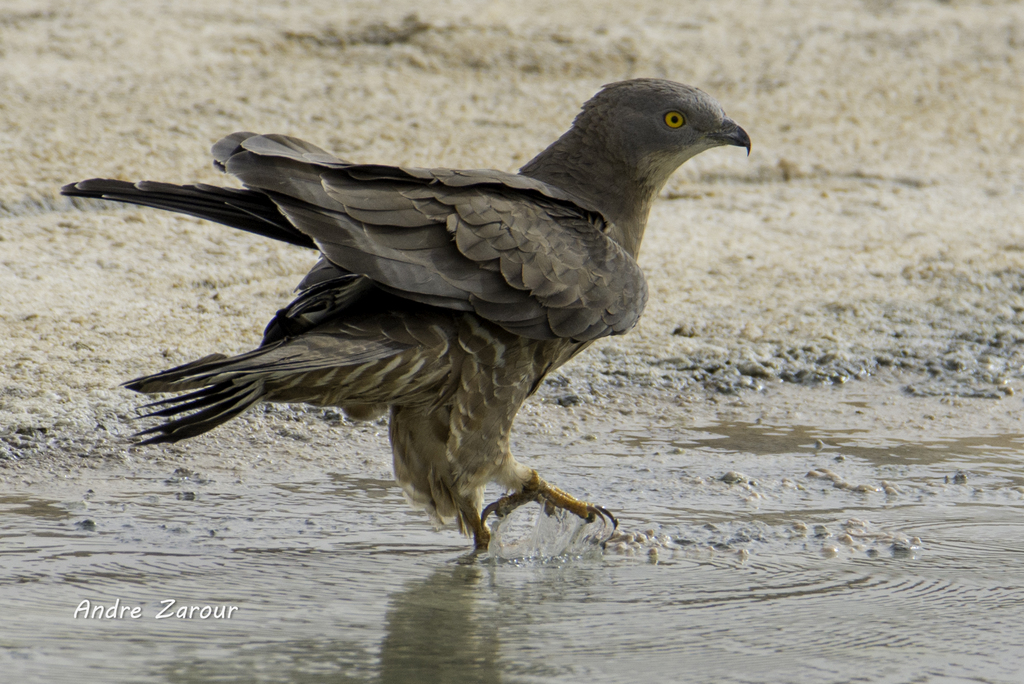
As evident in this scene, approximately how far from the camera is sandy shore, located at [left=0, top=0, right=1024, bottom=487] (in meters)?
5.21

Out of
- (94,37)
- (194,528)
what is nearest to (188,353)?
(194,528)

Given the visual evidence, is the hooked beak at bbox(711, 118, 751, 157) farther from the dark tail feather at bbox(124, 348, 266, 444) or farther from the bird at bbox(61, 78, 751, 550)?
the dark tail feather at bbox(124, 348, 266, 444)

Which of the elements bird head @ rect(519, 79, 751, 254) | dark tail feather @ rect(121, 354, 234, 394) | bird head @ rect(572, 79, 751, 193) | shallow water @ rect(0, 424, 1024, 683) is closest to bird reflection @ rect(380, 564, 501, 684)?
shallow water @ rect(0, 424, 1024, 683)

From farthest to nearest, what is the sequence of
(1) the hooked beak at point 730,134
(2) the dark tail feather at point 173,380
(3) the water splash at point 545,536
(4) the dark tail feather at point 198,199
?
(1) the hooked beak at point 730,134 → (3) the water splash at point 545,536 → (4) the dark tail feather at point 198,199 → (2) the dark tail feather at point 173,380

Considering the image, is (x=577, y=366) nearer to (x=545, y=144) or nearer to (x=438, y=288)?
(x=438, y=288)

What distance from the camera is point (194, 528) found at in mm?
3973

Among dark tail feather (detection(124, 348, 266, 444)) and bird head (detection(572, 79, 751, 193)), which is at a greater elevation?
bird head (detection(572, 79, 751, 193))

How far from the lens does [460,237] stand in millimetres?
3592

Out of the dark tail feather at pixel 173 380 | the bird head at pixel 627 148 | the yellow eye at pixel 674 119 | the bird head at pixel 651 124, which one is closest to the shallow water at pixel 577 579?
the dark tail feather at pixel 173 380

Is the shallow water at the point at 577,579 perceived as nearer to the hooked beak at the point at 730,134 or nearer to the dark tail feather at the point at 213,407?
the dark tail feather at the point at 213,407

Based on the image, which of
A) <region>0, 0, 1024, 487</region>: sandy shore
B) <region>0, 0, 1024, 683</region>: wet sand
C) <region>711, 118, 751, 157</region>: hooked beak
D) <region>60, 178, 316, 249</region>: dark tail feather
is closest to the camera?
<region>60, 178, 316, 249</region>: dark tail feather

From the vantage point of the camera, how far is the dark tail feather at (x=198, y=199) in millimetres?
3314

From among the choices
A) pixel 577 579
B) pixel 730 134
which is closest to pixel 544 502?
pixel 577 579

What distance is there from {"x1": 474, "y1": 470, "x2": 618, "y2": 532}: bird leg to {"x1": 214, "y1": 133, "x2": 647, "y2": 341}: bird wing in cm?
61
